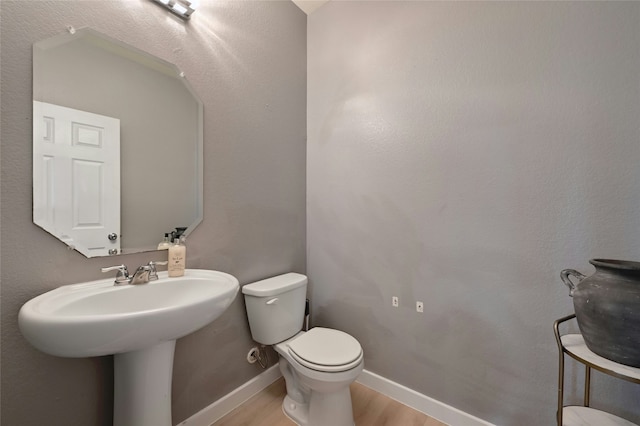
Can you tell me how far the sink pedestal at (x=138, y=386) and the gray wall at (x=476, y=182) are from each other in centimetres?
110

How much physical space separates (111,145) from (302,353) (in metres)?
1.28

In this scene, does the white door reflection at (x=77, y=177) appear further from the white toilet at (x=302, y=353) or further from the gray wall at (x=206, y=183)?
the white toilet at (x=302, y=353)

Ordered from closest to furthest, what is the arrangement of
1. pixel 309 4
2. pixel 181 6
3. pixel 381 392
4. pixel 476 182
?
pixel 181 6 < pixel 476 182 < pixel 381 392 < pixel 309 4

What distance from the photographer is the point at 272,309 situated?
140 centimetres

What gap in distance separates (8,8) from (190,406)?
1.72 meters

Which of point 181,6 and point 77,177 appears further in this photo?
point 181,6

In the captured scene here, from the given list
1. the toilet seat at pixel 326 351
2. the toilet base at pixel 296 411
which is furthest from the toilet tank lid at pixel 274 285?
the toilet base at pixel 296 411

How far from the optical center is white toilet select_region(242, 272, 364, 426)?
1.14 metres

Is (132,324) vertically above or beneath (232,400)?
above

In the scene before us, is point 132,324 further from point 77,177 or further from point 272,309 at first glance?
point 272,309

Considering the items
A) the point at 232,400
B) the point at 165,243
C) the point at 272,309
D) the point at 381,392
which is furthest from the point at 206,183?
the point at 381,392

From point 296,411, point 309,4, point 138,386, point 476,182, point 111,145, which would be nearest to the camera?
point 138,386

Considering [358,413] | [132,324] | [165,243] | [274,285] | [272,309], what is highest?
[165,243]

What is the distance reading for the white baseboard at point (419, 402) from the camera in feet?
4.15
